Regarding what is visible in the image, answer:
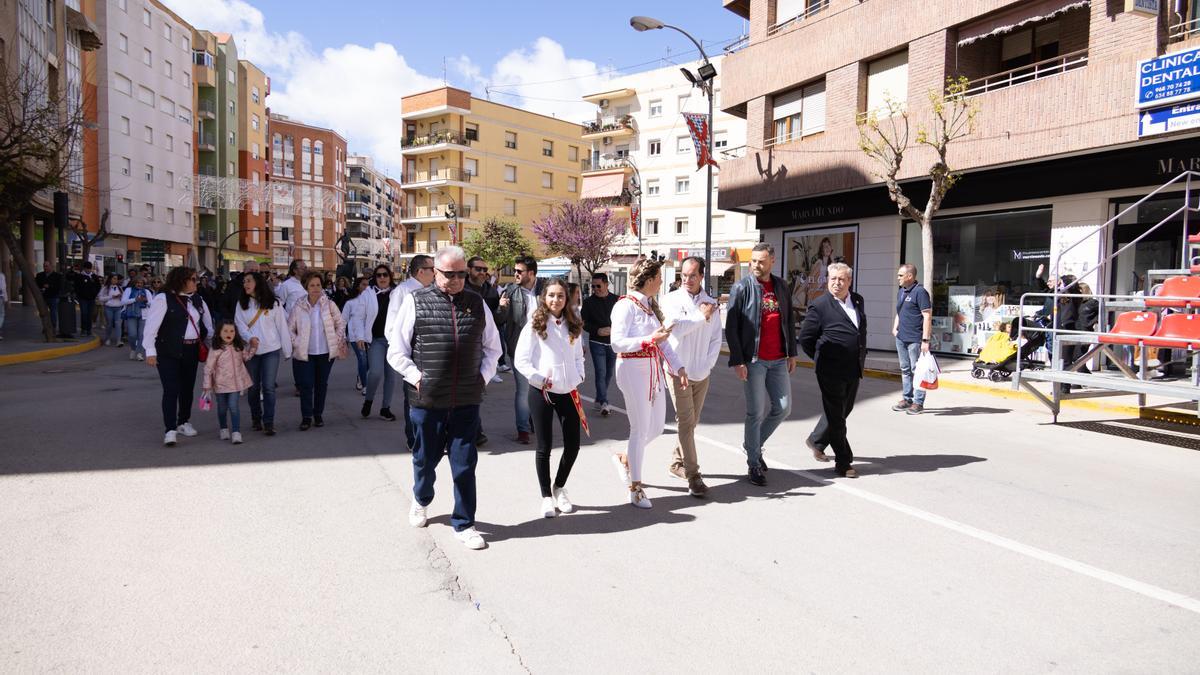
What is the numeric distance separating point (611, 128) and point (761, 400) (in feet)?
150

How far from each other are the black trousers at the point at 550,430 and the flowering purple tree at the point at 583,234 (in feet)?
134

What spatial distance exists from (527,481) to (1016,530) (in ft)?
11.3

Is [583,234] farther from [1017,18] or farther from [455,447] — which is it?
[455,447]

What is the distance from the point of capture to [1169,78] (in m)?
11.9

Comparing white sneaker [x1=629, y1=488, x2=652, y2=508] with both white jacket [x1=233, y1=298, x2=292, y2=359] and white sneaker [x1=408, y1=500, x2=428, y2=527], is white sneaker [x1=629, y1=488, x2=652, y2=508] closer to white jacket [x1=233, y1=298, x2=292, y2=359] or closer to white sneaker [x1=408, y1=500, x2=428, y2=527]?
white sneaker [x1=408, y1=500, x2=428, y2=527]

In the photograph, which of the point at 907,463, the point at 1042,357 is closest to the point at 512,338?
the point at 907,463

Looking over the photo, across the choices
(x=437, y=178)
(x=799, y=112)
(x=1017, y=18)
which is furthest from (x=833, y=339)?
(x=437, y=178)

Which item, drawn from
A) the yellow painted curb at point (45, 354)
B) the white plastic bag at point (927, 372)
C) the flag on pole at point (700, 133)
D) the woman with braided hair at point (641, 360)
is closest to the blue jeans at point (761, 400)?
the woman with braided hair at point (641, 360)

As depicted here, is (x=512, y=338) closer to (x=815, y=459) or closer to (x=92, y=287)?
(x=815, y=459)

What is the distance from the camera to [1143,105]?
12273mm

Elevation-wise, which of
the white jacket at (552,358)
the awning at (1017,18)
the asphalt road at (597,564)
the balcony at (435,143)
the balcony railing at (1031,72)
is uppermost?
the balcony at (435,143)

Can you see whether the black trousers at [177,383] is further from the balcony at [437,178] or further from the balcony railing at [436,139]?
the balcony railing at [436,139]

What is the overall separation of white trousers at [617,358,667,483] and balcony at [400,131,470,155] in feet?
184

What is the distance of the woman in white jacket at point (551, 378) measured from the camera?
517 centimetres
